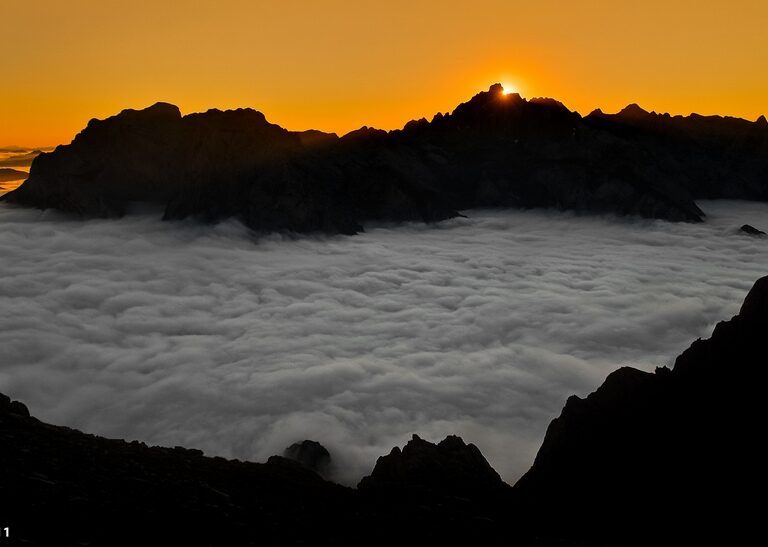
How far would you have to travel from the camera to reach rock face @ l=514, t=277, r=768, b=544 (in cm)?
2338

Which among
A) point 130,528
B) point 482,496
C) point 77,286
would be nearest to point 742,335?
point 482,496

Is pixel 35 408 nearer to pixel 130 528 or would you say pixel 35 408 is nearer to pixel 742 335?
pixel 130 528

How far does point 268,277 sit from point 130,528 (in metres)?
121

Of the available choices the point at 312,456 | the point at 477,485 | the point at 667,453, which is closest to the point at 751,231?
the point at 312,456

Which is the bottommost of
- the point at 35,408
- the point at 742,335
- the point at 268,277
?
the point at 35,408

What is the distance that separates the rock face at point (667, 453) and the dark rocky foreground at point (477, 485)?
0.06 metres

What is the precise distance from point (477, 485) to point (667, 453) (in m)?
9.42

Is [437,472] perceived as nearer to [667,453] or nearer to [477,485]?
[477,485]

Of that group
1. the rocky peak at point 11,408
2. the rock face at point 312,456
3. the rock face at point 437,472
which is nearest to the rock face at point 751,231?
the rock face at point 312,456

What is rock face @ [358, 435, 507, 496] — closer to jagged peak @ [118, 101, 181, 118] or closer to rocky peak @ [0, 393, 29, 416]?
rocky peak @ [0, 393, 29, 416]

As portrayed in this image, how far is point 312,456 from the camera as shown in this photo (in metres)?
46.1

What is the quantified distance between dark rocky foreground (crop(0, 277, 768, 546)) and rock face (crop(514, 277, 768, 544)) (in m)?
0.06

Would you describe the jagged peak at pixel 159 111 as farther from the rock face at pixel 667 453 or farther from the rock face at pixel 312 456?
the rock face at pixel 667 453

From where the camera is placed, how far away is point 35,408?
66.8 meters
